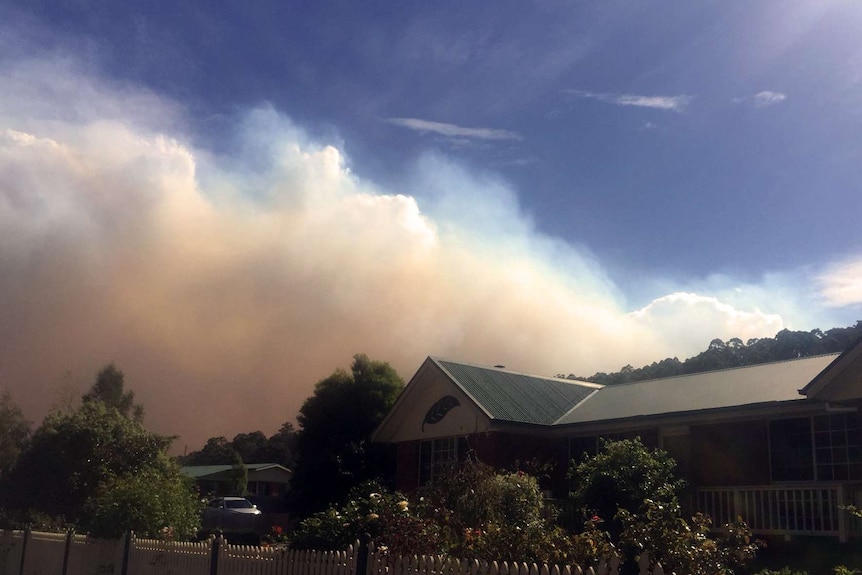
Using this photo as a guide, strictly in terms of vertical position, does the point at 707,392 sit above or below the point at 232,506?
above

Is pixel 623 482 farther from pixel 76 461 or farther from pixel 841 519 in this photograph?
pixel 76 461

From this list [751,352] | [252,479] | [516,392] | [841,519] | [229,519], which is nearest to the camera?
[841,519]

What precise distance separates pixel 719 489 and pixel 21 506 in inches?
745

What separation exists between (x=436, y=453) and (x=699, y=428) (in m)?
8.35

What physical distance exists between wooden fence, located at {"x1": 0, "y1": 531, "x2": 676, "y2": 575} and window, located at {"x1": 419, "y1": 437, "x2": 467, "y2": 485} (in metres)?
10.5

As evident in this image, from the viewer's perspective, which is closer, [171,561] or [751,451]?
[171,561]

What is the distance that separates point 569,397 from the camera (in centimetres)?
2709

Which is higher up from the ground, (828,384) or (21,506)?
(828,384)

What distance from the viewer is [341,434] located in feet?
132

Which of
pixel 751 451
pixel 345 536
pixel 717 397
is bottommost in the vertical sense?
pixel 345 536

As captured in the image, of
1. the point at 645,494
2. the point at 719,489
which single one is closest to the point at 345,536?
the point at 645,494

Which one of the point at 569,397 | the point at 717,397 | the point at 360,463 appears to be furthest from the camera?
the point at 360,463


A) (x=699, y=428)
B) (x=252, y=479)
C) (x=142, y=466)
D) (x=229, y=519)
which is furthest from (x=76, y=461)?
(x=252, y=479)

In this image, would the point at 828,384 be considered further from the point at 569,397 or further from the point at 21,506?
the point at 21,506
